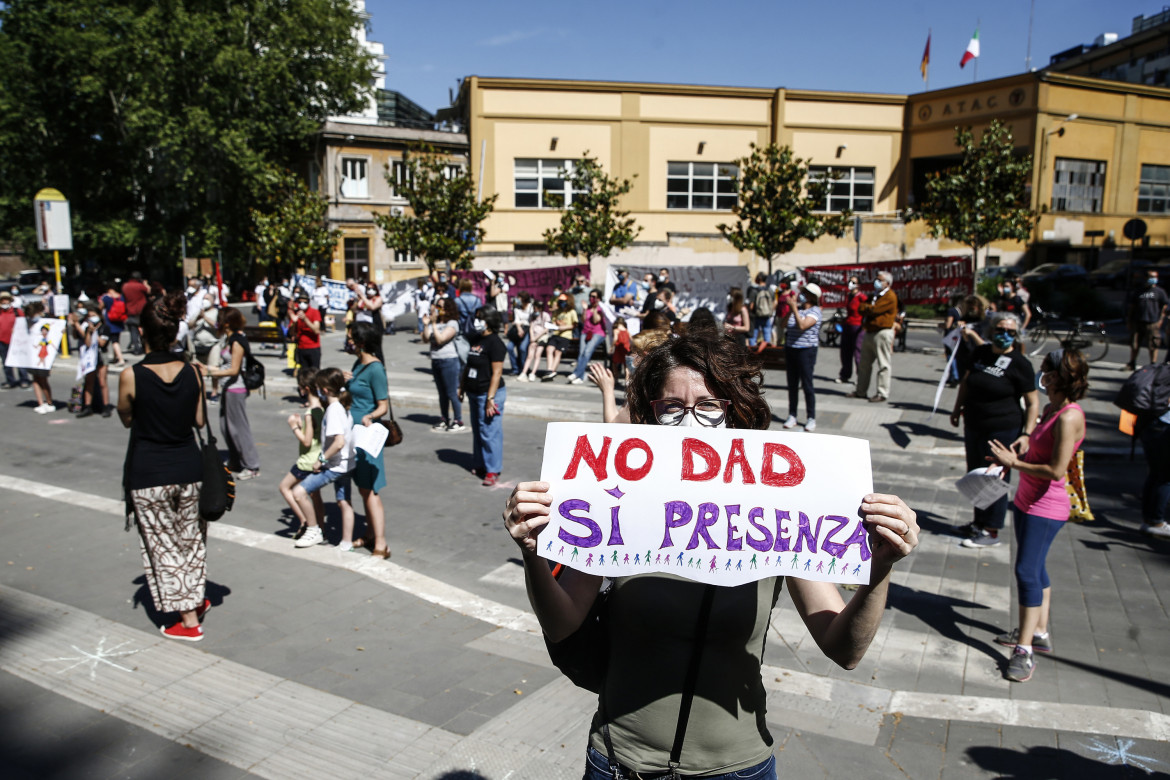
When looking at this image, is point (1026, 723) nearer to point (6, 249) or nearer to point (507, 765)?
point (507, 765)

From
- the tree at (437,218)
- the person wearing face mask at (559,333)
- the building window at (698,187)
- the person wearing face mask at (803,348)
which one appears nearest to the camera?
the person wearing face mask at (803,348)

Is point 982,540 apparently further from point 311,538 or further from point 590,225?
point 590,225

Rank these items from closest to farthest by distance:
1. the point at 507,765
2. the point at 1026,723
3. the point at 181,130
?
the point at 507,765
the point at 1026,723
the point at 181,130

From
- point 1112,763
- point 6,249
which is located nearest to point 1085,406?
point 1112,763

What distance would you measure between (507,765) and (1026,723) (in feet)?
8.71

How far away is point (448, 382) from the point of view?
10992mm

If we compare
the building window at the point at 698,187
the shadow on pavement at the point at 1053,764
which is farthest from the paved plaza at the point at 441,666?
the building window at the point at 698,187

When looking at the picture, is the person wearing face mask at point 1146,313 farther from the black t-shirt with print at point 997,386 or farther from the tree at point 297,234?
the tree at point 297,234

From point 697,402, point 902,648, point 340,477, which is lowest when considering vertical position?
point 902,648

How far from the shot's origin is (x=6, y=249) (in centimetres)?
7350

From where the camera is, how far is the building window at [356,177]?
40.9 meters

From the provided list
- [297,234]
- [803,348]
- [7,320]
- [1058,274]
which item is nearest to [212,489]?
[803,348]

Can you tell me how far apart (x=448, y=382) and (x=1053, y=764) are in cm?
835

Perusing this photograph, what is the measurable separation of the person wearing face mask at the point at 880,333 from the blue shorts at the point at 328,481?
28.6 feet
